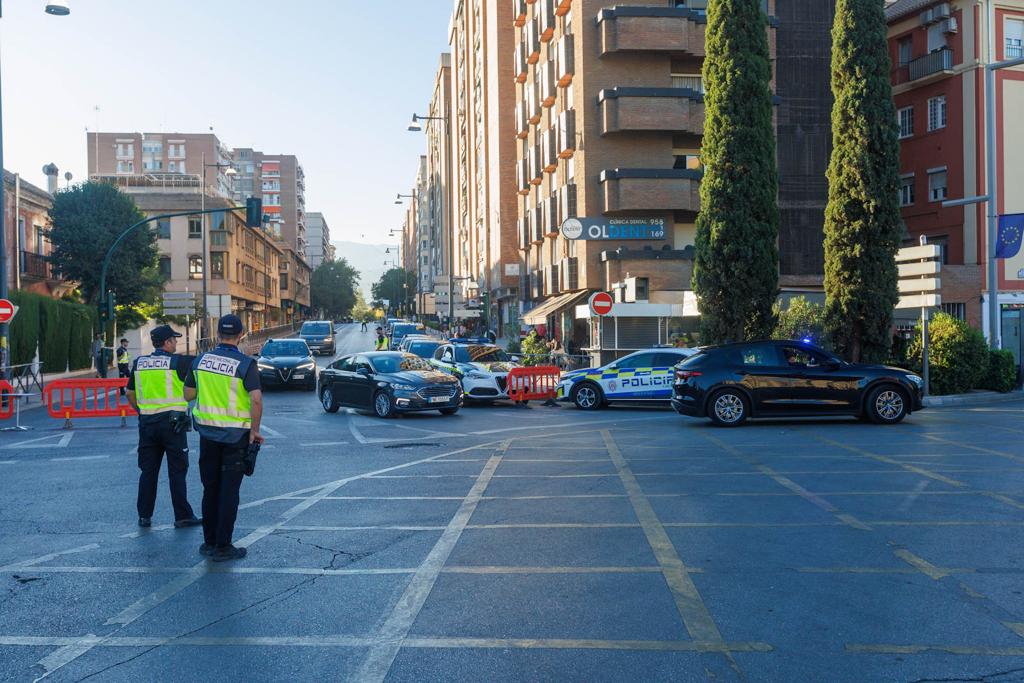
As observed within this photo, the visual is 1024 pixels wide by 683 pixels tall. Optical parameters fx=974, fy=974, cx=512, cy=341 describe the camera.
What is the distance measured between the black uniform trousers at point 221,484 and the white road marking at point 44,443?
9.31 m

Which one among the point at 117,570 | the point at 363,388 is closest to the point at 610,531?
the point at 117,570

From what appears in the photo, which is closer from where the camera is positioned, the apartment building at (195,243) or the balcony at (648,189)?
the balcony at (648,189)

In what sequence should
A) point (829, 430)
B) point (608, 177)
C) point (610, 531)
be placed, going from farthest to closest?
point (608, 177), point (829, 430), point (610, 531)

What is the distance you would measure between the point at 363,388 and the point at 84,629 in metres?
15.5

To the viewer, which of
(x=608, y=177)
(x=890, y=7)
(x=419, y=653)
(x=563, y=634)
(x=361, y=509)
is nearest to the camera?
(x=419, y=653)

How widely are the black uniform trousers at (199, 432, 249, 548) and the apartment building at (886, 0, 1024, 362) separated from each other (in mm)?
33679

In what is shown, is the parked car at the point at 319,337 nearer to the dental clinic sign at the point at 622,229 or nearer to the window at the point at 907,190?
the dental clinic sign at the point at 622,229

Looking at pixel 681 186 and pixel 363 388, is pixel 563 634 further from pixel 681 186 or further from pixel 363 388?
pixel 681 186

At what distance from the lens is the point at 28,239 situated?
4653 centimetres

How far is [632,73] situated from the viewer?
122 feet

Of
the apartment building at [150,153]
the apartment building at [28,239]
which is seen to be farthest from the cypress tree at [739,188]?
the apartment building at [150,153]

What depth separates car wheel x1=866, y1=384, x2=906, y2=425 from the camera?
17.1 m

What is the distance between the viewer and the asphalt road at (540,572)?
4.86 m

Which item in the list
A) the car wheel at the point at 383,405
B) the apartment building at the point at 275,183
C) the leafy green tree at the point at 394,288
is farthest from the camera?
the apartment building at the point at 275,183
